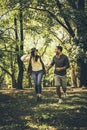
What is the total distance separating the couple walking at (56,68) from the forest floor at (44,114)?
0.72m

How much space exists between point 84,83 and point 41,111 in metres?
10.6

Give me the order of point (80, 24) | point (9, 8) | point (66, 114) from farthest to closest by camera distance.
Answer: point (9, 8)
point (80, 24)
point (66, 114)

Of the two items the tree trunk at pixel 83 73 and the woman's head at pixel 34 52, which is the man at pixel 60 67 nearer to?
the woman's head at pixel 34 52

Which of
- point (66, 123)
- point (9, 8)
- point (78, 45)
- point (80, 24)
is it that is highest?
point (9, 8)

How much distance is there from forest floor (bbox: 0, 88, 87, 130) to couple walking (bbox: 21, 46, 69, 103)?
2.37 ft

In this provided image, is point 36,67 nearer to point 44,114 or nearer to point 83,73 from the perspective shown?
point 44,114

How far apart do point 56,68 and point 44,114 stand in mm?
2564

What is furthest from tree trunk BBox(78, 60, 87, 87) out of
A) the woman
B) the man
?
A: the man

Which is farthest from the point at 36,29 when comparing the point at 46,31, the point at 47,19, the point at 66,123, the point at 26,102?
the point at 66,123

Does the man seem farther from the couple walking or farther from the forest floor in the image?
the forest floor

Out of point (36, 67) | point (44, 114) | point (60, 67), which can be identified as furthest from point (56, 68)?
point (44, 114)

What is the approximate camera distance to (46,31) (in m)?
25.5

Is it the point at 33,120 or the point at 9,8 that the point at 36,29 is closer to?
the point at 9,8

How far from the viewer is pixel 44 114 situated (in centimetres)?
1132
